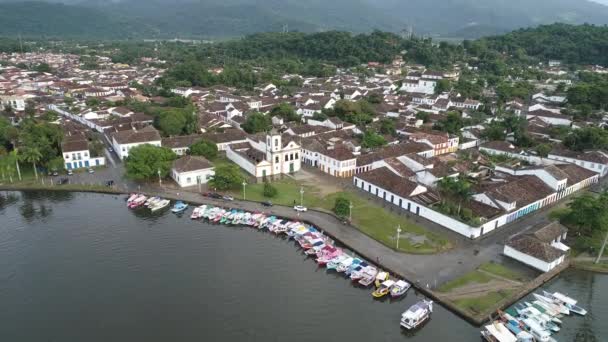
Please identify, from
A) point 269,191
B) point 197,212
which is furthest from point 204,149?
point 197,212

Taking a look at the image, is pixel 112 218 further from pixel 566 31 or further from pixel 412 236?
pixel 566 31

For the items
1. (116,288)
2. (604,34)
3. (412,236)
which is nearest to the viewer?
(116,288)

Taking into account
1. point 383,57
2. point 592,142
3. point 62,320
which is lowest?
point 62,320

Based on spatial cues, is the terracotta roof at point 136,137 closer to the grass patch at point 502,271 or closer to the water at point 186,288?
the water at point 186,288

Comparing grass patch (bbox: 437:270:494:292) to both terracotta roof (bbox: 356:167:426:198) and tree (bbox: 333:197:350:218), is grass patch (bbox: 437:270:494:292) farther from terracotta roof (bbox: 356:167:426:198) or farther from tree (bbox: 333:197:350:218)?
tree (bbox: 333:197:350:218)

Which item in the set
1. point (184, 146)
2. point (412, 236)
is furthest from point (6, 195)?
point (412, 236)

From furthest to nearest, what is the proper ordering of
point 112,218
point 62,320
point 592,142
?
point 592,142 → point 112,218 → point 62,320
